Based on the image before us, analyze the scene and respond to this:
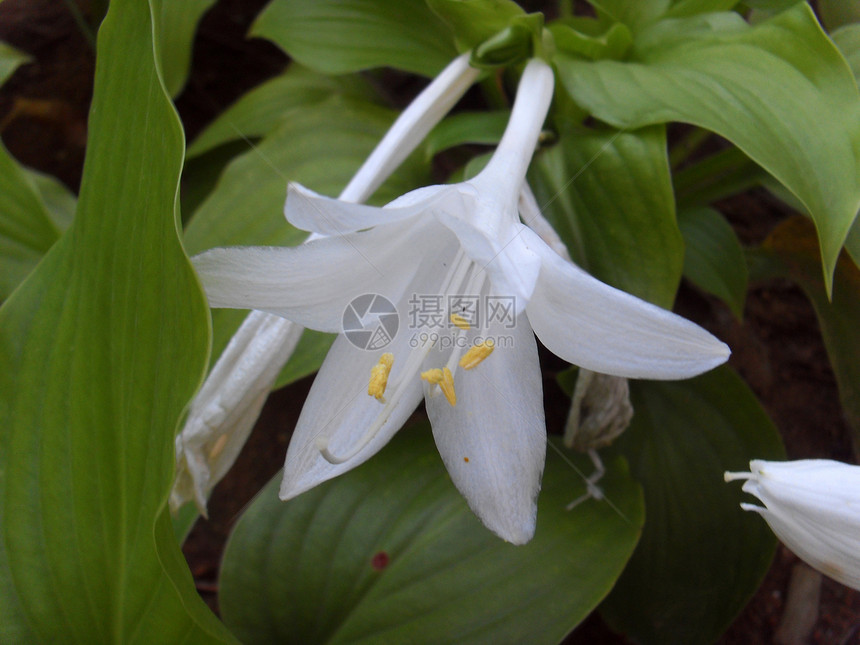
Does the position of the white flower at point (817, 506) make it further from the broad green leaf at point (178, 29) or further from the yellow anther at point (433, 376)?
the broad green leaf at point (178, 29)

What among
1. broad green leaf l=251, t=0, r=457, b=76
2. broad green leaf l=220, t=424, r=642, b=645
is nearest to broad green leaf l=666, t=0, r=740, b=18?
broad green leaf l=251, t=0, r=457, b=76

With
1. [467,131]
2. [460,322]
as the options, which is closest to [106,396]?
[460,322]

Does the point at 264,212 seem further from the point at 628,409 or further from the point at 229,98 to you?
the point at 229,98

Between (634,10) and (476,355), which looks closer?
(476,355)

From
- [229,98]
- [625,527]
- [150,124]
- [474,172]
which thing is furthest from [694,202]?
[229,98]

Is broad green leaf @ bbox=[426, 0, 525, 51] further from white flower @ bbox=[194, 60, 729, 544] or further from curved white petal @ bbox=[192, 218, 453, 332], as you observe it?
curved white petal @ bbox=[192, 218, 453, 332]

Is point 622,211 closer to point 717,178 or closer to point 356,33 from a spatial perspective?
point 717,178
